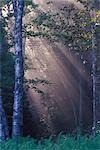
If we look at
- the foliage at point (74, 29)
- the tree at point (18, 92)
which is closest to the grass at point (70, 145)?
the tree at point (18, 92)

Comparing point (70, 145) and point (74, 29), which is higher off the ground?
point (74, 29)

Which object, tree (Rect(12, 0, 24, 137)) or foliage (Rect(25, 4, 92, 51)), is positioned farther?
foliage (Rect(25, 4, 92, 51))

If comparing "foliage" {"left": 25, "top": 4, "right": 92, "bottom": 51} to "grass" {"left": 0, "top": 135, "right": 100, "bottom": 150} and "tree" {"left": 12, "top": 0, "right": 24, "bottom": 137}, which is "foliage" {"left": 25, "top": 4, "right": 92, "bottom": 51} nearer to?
"tree" {"left": 12, "top": 0, "right": 24, "bottom": 137}

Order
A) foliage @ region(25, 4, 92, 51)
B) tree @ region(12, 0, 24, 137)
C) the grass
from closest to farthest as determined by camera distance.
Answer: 1. the grass
2. tree @ region(12, 0, 24, 137)
3. foliage @ region(25, 4, 92, 51)

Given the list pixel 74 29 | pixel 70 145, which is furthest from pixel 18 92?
pixel 74 29

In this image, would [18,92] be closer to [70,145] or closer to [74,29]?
[70,145]

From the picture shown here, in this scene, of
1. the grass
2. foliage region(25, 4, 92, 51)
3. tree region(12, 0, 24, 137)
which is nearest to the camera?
the grass

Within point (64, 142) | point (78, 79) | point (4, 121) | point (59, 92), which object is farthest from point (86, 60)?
point (64, 142)

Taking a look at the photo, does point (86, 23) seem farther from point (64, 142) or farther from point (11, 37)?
point (64, 142)

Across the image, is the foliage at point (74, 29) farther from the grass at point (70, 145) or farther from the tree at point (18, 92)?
the grass at point (70, 145)

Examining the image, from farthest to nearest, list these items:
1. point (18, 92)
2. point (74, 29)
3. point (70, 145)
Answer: point (74, 29)
point (18, 92)
point (70, 145)

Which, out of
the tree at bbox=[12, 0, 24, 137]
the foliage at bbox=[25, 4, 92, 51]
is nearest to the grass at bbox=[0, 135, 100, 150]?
the tree at bbox=[12, 0, 24, 137]

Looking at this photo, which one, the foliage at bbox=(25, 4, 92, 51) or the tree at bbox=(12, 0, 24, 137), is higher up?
the foliage at bbox=(25, 4, 92, 51)

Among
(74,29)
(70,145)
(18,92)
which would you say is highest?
(74,29)
